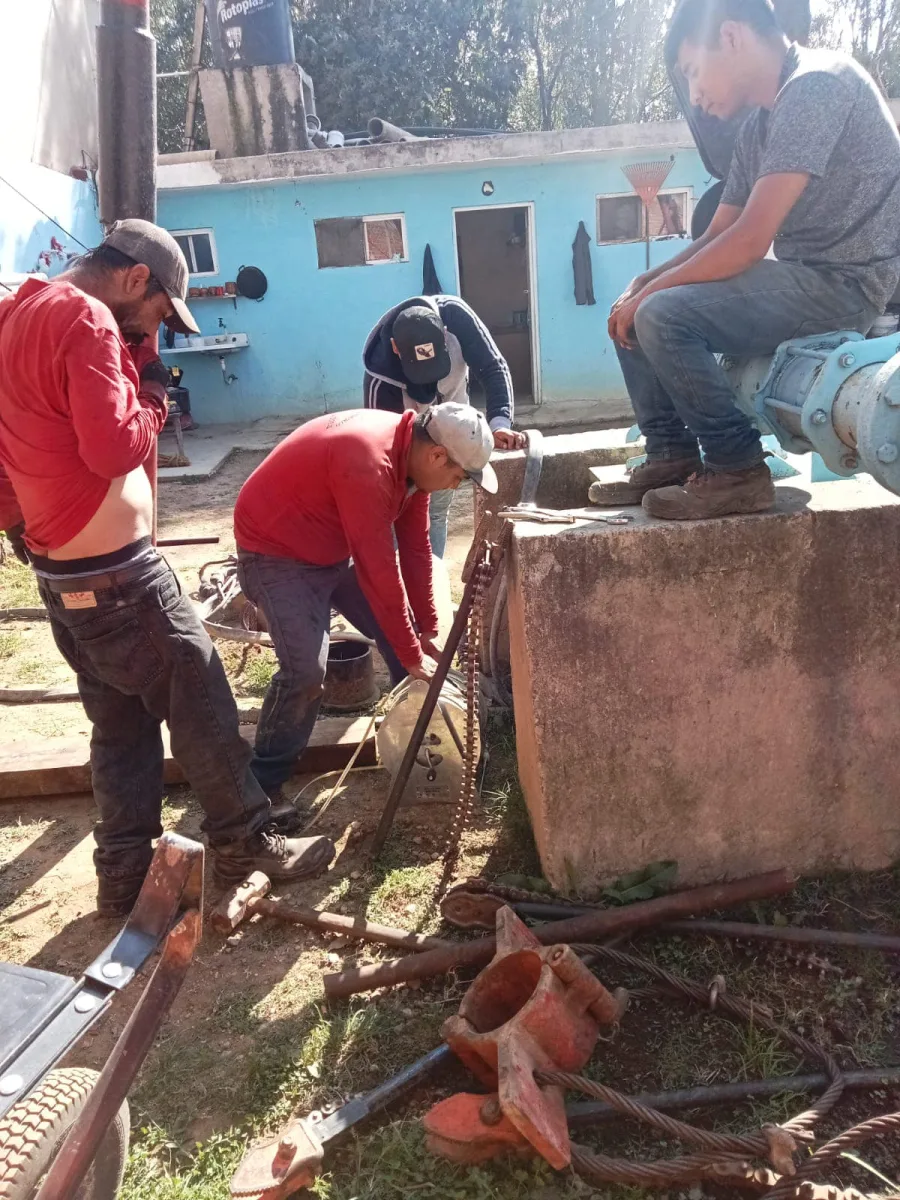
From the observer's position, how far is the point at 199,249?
12898 mm

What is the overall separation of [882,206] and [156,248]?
2.14m

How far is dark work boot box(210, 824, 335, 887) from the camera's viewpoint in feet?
10.6

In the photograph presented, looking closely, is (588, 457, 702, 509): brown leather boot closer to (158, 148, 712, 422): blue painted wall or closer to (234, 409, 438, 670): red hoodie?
(234, 409, 438, 670): red hoodie

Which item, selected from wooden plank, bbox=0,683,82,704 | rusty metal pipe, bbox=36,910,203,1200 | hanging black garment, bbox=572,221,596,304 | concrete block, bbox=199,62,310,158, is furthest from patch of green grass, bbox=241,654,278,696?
concrete block, bbox=199,62,310,158

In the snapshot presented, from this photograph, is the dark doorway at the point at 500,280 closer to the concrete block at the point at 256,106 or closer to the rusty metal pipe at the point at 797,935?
the concrete block at the point at 256,106

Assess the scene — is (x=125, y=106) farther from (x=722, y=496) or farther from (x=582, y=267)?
(x=582, y=267)

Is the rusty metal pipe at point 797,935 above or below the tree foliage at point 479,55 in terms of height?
below

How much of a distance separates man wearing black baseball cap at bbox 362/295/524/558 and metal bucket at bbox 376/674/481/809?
1235 mm

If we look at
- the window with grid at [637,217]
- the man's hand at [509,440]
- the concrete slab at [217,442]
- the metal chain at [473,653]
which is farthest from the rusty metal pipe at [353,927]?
the window with grid at [637,217]

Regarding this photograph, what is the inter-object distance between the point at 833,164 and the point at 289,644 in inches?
92.6

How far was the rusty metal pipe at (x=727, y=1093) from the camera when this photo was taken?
2176 mm

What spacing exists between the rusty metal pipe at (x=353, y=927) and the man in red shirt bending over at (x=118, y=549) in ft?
0.75

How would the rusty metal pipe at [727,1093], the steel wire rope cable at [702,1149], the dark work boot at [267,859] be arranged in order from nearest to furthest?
the steel wire rope cable at [702,1149] → the rusty metal pipe at [727,1093] → the dark work boot at [267,859]

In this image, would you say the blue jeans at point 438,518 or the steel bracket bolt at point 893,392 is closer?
the steel bracket bolt at point 893,392
